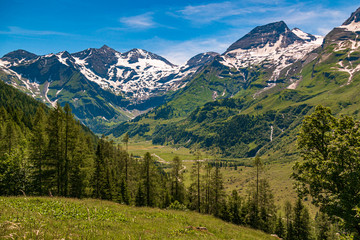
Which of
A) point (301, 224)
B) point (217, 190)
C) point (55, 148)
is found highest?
point (55, 148)

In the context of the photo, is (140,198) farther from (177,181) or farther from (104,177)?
(177,181)

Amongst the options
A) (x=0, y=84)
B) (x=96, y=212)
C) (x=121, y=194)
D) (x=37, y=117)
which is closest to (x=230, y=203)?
(x=121, y=194)

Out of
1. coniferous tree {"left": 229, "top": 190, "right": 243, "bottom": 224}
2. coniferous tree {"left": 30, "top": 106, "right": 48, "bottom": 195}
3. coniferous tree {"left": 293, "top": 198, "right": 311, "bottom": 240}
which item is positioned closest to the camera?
coniferous tree {"left": 30, "top": 106, "right": 48, "bottom": 195}

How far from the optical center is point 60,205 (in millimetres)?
20344

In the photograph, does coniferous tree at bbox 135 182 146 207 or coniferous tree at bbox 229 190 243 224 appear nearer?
coniferous tree at bbox 135 182 146 207

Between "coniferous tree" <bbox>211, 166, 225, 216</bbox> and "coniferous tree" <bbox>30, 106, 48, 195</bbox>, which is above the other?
"coniferous tree" <bbox>30, 106, 48, 195</bbox>

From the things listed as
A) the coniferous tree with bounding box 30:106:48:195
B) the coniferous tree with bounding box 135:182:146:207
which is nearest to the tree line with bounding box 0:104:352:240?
the coniferous tree with bounding box 30:106:48:195

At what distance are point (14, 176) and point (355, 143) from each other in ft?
172

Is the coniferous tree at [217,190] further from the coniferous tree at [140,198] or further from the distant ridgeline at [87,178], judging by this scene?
the coniferous tree at [140,198]

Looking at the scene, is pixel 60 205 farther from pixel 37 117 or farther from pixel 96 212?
pixel 37 117

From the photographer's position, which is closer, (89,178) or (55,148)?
(55,148)

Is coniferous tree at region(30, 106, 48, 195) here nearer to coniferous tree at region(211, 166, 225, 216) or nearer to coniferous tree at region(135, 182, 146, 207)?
coniferous tree at region(135, 182, 146, 207)

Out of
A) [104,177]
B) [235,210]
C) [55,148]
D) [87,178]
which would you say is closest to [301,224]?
[235,210]

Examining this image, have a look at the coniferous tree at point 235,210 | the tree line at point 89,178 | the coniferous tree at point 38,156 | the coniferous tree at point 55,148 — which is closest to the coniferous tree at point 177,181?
the tree line at point 89,178
